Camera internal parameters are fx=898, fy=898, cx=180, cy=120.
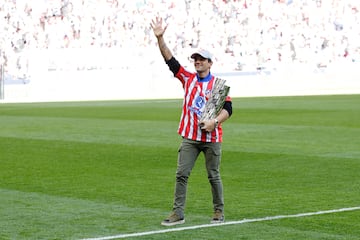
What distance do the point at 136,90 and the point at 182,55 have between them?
7.66 meters

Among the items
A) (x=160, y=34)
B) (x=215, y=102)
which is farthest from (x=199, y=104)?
(x=160, y=34)

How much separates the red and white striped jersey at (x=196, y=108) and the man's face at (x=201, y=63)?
0.13 meters

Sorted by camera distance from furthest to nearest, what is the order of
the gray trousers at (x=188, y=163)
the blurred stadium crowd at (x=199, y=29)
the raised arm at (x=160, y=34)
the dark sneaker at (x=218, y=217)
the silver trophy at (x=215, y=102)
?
the blurred stadium crowd at (x=199, y=29)
the dark sneaker at (x=218, y=217)
the gray trousers at (x=188, y=163)
the raised arm at (x=160, y=34)
the silver trophy at (x=215, y=102)

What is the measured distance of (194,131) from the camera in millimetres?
8445

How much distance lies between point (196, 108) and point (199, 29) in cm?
4834

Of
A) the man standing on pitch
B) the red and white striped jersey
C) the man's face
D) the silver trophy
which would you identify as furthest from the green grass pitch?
the man's face

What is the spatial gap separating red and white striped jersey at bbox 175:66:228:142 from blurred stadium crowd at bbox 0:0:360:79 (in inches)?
1629

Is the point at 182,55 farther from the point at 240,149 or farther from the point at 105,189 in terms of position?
the point at 105,189

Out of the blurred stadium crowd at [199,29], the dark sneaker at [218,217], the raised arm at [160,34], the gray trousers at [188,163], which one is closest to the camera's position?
the raised arm at [160,34]

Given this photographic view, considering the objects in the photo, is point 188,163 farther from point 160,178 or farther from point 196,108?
point 160,178

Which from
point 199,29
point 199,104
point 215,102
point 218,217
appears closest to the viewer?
point 215,102

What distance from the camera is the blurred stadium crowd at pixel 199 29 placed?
5238 centimetres

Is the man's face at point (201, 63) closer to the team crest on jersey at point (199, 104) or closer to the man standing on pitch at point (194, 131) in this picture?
the man standing on pitch at point (194, 131)

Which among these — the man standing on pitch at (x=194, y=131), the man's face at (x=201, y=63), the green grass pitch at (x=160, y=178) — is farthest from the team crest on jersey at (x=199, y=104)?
the green grass pitch at (x=160, y=178)
